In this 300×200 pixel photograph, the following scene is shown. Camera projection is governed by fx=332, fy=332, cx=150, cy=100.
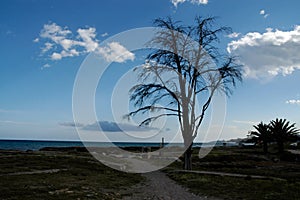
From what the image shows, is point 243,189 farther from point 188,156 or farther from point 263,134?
point 263,134

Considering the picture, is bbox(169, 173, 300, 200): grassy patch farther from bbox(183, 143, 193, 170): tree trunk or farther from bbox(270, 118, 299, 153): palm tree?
bbox(270, 118, 299, 153): palm tree

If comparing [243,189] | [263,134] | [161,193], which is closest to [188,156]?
[243,189]

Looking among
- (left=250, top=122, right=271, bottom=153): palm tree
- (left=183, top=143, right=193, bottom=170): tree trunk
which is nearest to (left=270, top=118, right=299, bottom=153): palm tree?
(left=250, top=122, right=271, bottom=153): palm tree

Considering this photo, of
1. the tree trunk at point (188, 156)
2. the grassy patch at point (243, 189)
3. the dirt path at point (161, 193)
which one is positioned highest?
the tree trunk at point (188, 156)

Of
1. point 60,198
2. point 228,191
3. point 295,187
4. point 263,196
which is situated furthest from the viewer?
point 295,187

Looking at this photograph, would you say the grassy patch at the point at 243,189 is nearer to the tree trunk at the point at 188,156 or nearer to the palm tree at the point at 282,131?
the tree trunk at the point at 188,156

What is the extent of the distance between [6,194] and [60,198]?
7.36ft

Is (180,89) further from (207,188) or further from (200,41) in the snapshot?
(207,188)

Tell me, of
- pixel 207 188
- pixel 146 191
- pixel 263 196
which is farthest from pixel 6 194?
pixel 263 196

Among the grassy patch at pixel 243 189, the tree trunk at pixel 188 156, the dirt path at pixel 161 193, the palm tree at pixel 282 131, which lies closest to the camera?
the dirt path at pixel 161 193

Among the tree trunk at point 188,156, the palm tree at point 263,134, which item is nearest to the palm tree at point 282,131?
the palm tree at point 263,134

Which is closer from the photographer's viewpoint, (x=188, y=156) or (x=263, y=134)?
(x=188, y=156)

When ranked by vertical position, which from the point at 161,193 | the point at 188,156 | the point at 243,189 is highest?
the point at 188,156

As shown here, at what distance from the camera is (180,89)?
26812 mm
